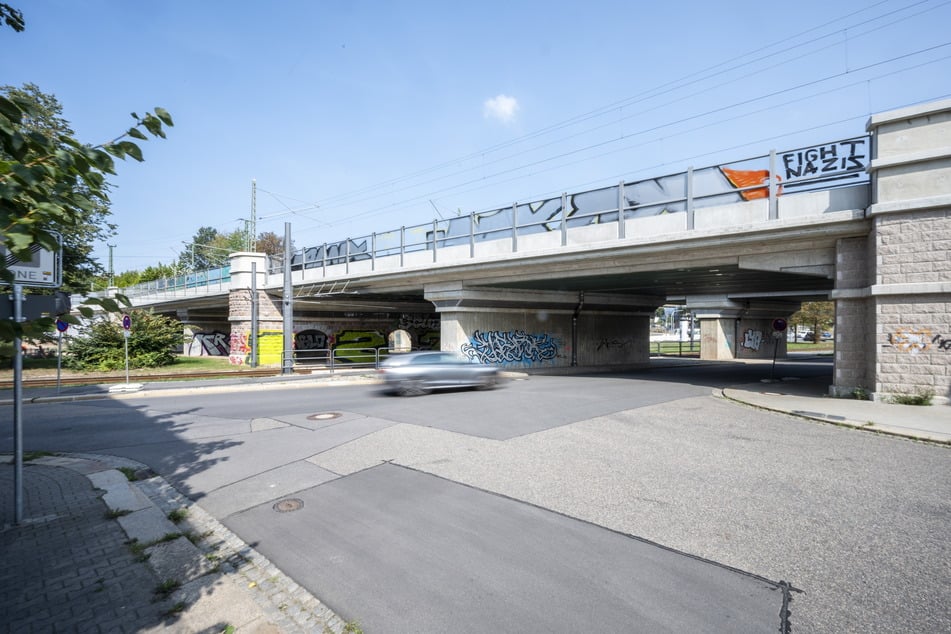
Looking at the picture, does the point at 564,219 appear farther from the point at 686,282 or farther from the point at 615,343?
the point at 615,343

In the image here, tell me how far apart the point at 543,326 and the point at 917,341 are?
1595 cm

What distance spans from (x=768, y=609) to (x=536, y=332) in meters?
22.0

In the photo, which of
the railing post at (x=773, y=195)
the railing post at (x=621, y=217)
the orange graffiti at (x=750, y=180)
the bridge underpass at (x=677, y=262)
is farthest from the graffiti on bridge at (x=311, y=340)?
the railing post at (x=773, y=195)

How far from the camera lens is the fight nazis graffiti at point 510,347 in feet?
75.4

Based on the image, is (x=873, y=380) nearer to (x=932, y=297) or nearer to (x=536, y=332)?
(x=932, y=297)

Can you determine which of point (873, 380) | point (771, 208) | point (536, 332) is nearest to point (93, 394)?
point (536, 332)

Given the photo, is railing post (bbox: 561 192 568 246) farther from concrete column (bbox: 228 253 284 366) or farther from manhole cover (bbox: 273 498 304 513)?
concrete column (bbox: 228 253 284 366)

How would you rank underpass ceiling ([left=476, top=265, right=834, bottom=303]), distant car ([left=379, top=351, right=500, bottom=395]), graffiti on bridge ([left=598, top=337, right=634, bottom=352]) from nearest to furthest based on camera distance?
distant car ([left=379, top=351, right=500, bottom=395]) → underpass ceiling ([left=476, top=265, right=834, bottom=303]) → graffiti on bridge ([left=598, top=337, right=634, bottom=352])

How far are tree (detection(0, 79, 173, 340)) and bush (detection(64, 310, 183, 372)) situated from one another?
26.0 meters

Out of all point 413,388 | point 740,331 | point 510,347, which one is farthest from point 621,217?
point 740,331

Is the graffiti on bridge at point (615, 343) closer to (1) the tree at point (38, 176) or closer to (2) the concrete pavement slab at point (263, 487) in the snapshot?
(2) the concrete pavement slab at point (263, 487)

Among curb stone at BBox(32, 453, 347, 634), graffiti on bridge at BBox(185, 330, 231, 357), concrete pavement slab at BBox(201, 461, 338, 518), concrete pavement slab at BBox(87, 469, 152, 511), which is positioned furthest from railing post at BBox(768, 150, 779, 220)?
graffiti on bridge at BBox(185, 330, 231, 357)

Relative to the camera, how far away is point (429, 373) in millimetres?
15297

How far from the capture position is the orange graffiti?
43.4 ft
